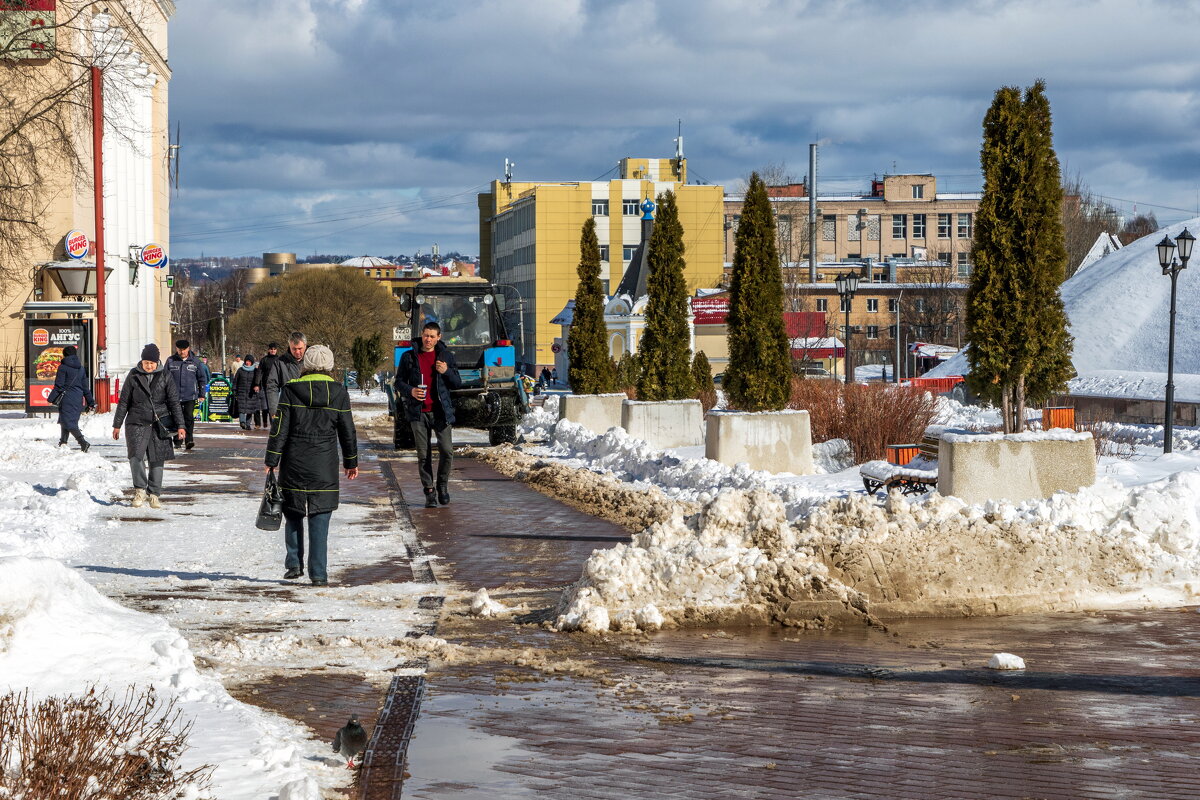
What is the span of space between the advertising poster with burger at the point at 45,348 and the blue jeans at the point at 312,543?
75.7 feet

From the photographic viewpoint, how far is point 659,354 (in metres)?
23.4

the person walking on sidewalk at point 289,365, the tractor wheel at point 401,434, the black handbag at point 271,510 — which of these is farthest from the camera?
the tractor wheel at point 401,434

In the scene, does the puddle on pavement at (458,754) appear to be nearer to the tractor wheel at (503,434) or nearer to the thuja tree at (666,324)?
the thuja tree at (666,324)

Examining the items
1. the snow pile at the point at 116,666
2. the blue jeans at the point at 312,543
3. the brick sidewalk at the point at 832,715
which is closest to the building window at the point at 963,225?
the blue jeans at the point at 312,543

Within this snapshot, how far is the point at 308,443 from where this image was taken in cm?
1028

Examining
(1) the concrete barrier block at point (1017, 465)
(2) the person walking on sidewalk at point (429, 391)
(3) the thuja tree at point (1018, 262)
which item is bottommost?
Answer: (1) the concrete barrier block at point (1017, 465)

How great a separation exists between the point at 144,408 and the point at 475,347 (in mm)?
12054

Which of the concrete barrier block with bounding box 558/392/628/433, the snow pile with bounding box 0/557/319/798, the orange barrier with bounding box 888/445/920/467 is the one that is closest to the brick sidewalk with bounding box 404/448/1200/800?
the snow pile with bounding box 0/557/319/798

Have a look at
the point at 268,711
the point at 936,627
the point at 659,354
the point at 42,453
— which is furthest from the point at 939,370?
the point at 268,711

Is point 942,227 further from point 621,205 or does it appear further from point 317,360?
point 317,360

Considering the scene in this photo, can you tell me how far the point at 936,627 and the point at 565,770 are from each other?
4.06 metres

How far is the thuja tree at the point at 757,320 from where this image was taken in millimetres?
18484

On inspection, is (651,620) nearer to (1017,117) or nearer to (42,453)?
(1017,117)

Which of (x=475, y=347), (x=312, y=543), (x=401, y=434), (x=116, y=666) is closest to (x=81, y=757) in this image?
(x=116, y=666)
